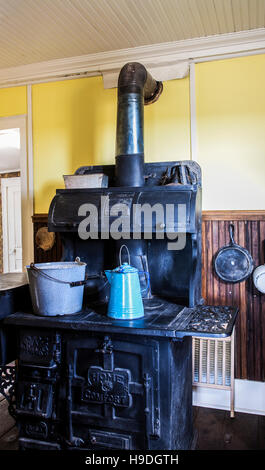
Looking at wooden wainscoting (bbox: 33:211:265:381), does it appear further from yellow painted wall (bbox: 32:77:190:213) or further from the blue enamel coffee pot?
the blue enamel coffee pot

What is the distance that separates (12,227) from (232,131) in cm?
485

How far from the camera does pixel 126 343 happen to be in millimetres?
1896

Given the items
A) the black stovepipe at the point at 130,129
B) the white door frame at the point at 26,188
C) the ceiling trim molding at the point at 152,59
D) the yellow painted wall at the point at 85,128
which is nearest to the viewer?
the black stovepipe at the point at 130,129

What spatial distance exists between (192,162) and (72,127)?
3.55 feet

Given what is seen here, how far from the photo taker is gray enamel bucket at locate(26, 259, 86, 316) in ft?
6.66

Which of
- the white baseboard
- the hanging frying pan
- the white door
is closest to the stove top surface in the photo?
the hanging frying pan

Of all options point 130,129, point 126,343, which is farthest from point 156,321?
point 130,129

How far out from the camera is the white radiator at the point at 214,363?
2.71 metres

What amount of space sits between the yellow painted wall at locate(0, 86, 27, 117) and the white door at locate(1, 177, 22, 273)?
10.9 ft

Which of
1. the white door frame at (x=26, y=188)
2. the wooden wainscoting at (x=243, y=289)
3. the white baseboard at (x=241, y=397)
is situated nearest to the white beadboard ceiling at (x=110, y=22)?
the white door frame at (x=26, y=188)

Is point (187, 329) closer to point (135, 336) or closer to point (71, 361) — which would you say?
point (135, 336)

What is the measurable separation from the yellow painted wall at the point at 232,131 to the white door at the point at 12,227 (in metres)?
4.55

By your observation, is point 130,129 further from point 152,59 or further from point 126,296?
point 126,296

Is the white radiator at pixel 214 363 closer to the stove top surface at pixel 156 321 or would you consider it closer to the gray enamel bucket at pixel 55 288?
the stove top surface at pixel 156 321
